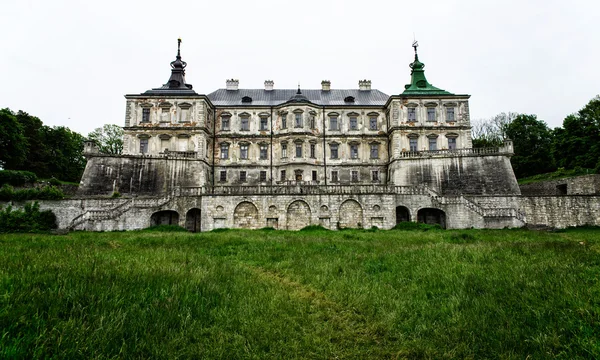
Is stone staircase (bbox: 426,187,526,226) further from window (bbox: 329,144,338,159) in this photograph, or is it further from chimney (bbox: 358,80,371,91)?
chimney (bbox: 358,80,371,91)

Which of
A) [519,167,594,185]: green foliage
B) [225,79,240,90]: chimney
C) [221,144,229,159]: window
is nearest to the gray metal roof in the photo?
[225,79,240,90]: chimney

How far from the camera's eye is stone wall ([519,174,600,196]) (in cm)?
3140

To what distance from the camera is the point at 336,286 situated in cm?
767

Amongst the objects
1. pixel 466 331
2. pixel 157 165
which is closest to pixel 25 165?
→ pixel 157 165

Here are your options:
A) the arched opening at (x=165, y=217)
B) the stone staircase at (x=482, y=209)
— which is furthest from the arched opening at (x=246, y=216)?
the stone staircase at (x=482, y=209)

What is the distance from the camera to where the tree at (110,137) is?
62.8 metres

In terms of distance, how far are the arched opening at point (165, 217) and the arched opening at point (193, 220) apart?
1292 millimetres

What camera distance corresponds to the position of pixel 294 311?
611 centimetres

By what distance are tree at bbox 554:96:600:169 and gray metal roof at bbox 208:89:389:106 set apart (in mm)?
22768

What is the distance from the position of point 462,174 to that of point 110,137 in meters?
61.6

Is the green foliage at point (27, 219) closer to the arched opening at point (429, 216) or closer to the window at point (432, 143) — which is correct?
the arched opening at point (429, 216)

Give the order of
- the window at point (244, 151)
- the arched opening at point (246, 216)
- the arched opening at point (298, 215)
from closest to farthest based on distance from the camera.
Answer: the arched opening at point (246, 216) < the arched opening at point (298, 215) < the window at point (244, 151)

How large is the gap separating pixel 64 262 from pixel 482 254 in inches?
439

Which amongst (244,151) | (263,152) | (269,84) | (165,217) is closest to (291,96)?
(269,84)
